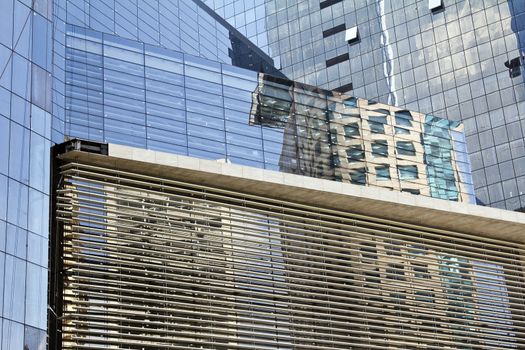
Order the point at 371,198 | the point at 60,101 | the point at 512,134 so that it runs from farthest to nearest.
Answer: the point at 512,134
the point at 371,198
the point at 60,101

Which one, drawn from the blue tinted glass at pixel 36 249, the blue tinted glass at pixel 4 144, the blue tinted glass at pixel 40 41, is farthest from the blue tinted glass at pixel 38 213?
the blue tinted glass at pixel 40 41

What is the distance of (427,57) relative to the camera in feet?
313

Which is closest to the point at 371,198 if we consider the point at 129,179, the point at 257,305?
the point at 257,305

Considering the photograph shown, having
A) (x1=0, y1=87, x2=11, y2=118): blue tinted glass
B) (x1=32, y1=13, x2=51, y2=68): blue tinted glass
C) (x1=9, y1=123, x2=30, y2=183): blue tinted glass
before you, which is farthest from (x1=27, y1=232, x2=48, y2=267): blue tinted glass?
(x1=32, y1=13, x2=51, y2=68): blue tinted glass

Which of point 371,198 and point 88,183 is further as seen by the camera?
point 371,198

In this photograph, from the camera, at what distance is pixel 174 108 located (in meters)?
42.1

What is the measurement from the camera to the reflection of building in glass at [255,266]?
3634 centimetres

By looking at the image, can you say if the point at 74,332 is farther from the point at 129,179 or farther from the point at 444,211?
the point at 444,211

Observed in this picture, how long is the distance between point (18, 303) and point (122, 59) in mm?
11817

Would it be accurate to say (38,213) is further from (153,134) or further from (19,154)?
(153,134)

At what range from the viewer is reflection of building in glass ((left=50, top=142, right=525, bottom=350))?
3634 cm

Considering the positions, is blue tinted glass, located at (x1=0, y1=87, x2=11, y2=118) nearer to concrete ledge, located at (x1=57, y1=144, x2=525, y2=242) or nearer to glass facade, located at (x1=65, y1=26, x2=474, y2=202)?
concrete ledge, located at (x1=57, y1=144, x2=525, y2=242)

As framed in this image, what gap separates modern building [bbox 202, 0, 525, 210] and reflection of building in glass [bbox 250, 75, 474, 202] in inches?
1550

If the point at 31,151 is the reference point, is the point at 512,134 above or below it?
above
